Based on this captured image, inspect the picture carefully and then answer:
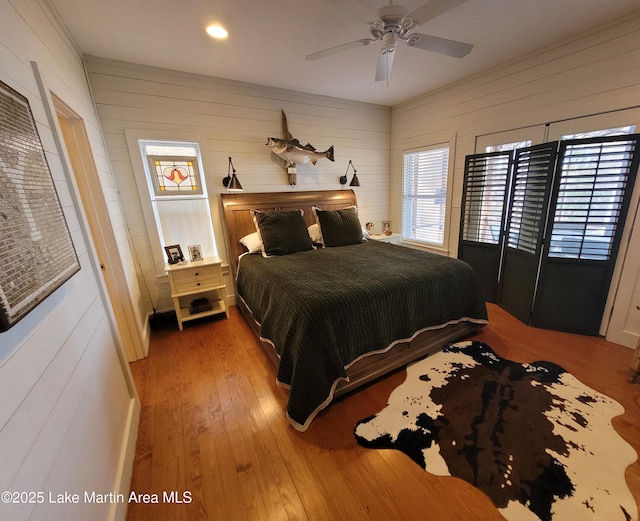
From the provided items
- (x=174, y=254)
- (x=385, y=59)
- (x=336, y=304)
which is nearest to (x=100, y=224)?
(x=174, y=254)

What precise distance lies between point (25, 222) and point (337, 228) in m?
2.67

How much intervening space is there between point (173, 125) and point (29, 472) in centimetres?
299

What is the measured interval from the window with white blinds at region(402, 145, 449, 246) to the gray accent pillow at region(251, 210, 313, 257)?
200cm

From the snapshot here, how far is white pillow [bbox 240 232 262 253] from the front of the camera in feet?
9.84

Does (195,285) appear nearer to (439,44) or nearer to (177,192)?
(177,192)

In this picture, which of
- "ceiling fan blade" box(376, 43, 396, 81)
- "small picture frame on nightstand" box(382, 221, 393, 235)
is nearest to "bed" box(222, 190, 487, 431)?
"small picture frame on nightstand" box(382, 221, 393, 235)

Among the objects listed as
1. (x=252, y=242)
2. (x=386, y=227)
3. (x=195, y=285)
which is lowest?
(x=195, y=285)

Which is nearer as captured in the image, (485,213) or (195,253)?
(195,253)

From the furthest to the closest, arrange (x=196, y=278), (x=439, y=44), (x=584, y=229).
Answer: (x=196, y=278) → (x=584, y=229) → (x=439, y=44)

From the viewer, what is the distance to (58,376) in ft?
3.09

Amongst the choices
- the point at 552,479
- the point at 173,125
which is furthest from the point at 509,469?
the point at 173,125

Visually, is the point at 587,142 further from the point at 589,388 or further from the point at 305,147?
the point at 305,147

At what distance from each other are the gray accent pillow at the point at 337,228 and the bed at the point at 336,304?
5 centimetres

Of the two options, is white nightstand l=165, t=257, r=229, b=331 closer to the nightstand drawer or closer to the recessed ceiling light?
the nightstand drawer
